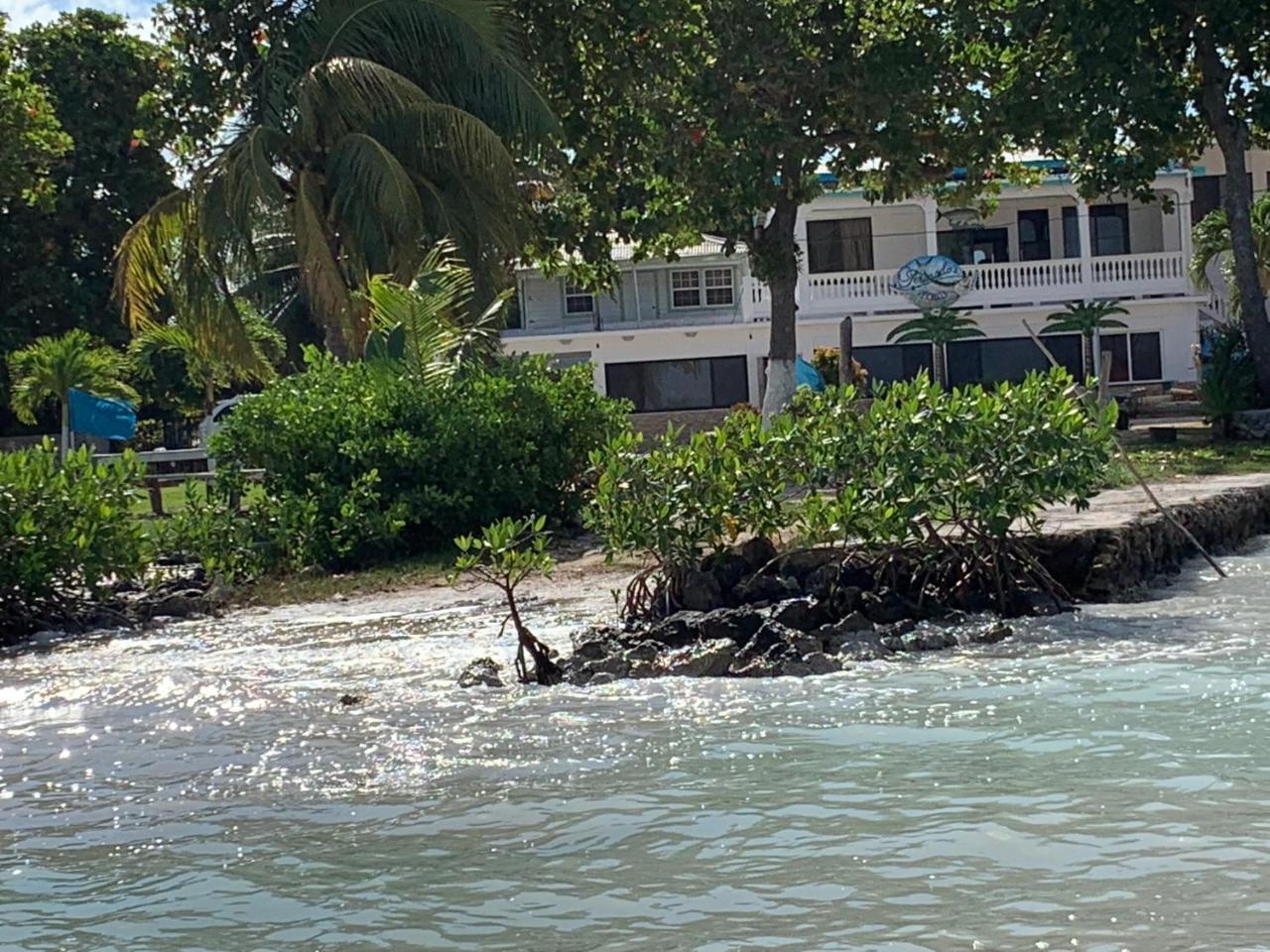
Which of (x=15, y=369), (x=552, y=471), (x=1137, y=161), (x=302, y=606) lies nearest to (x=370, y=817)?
(x=302, y=606)

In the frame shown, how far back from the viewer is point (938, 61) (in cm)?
2447

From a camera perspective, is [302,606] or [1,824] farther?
[302,606]

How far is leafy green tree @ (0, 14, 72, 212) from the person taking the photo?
24281mm

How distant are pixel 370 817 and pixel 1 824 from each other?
1.60 meters

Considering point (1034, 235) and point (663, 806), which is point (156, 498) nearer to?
point (663, 806)

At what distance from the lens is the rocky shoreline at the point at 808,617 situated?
9.59m

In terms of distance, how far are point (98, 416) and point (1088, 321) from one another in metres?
20.0

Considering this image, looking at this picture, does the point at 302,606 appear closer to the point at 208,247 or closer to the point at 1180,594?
the point at 1180,594

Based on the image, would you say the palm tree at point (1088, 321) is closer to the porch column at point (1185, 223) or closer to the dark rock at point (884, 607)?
the porch column at point (1185, 223)

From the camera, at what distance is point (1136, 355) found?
1556 inches

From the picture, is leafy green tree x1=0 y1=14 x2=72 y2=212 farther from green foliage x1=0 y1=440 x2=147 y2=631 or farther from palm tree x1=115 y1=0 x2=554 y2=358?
green foliage x1=0 y1=440 x2=147 y2=631

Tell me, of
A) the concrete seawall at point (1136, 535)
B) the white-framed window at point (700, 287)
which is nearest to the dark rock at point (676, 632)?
the concrete seawall at point (1136, 535)

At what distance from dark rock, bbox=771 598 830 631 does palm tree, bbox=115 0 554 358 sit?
996cm

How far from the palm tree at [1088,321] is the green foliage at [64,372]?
19.4 meters
